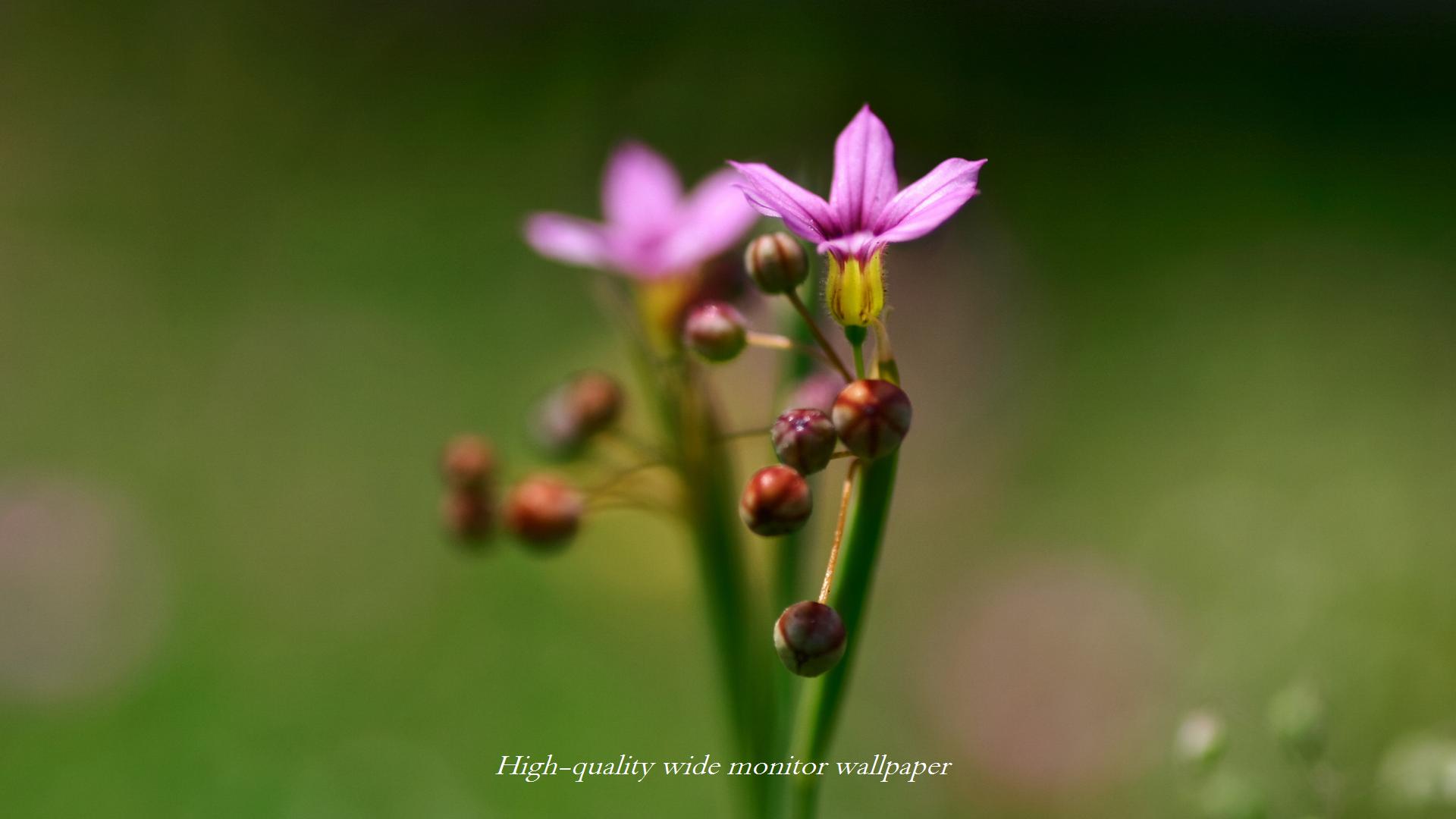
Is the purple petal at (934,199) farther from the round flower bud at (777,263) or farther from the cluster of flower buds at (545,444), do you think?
the cluster of flower buds at (545,444)

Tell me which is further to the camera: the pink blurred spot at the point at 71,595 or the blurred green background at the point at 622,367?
the pink blurred spot at the point at 71,595

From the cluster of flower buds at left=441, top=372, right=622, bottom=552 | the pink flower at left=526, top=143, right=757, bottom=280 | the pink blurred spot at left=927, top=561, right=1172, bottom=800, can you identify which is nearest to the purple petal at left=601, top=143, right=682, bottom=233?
the pink flower at left=526, top=143, right=757, bottom=280

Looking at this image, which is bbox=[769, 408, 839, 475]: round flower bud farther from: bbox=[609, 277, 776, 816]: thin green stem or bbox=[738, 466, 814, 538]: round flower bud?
bbox=[609, 277, 776, 816]: thin green stem

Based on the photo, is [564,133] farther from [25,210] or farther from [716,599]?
Answer: [716,599]

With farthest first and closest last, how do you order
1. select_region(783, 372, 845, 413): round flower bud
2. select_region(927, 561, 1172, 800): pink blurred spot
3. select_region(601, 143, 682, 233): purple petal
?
1. select_region(927, 561, 1172, 800): pink blurred spot
2. select_region(601, 143, 682, 233): purple petal
3. select_region(783, 372, 845, 413): round flower bud

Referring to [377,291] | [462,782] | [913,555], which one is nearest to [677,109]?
[377,291]

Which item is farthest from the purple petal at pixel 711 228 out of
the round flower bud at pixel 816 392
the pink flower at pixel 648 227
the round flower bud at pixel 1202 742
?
the round flower bud at pixel 1202 742
